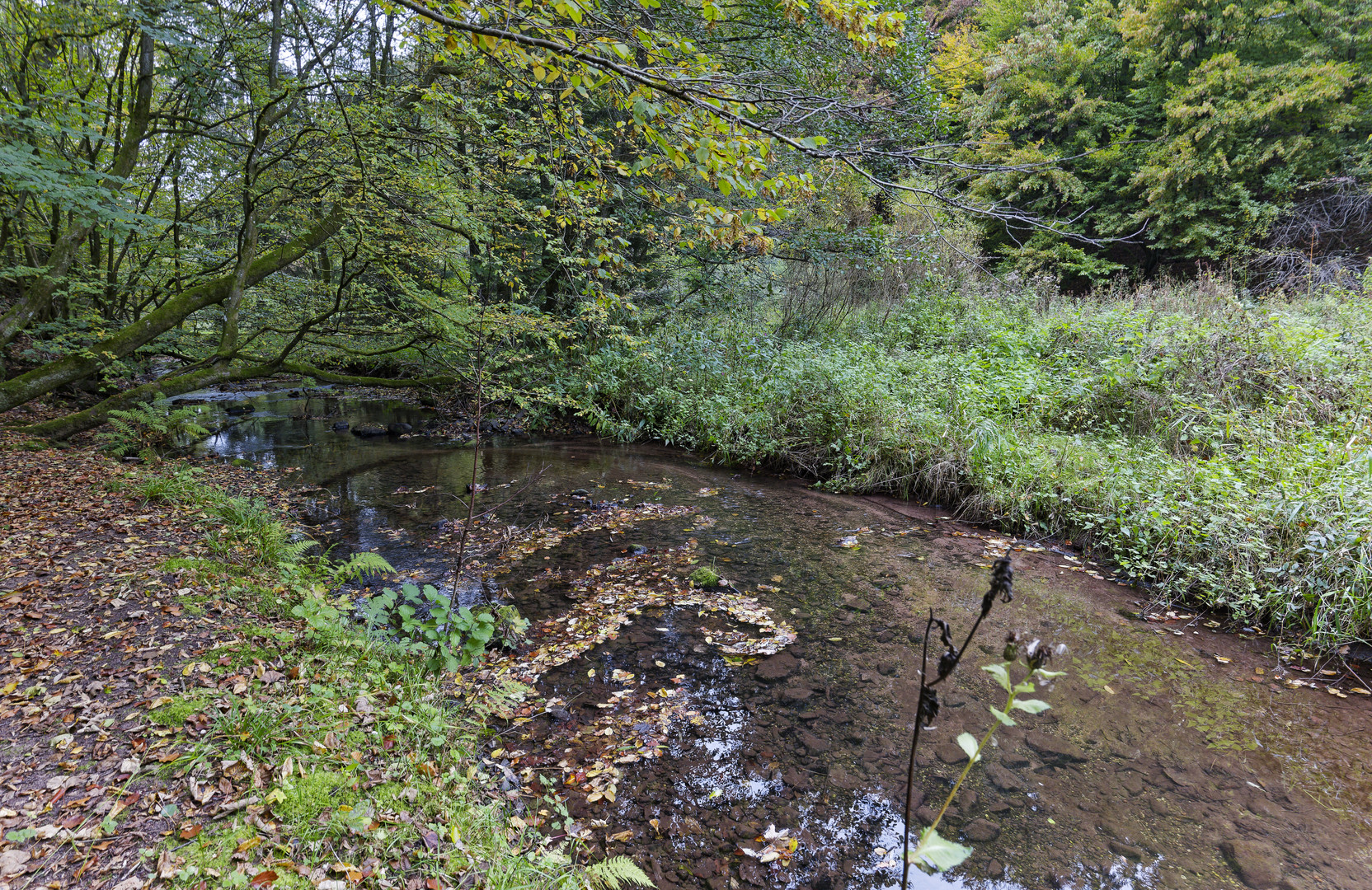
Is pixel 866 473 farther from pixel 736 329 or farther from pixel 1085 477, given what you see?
pixel 736 329

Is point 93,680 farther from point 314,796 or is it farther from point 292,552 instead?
point 292,552

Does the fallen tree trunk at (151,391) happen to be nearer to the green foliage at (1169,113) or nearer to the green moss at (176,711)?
the green moss at (176,711)

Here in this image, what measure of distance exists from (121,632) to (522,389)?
9.35m

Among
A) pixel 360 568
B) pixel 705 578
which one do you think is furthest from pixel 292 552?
pixel 705 578

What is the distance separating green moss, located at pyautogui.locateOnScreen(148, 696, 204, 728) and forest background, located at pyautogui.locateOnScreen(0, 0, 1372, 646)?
3048 millimetres

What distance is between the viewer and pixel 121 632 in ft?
12.1

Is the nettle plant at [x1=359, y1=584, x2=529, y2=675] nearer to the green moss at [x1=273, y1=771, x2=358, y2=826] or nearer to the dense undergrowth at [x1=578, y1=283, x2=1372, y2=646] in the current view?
the green moss at [x1=273, y1=771, x2=358, y2=826]

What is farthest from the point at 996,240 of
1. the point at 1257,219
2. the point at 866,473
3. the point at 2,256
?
the point at 2,256

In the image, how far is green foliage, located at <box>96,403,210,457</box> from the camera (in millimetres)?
8695

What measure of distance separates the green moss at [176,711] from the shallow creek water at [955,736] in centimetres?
170

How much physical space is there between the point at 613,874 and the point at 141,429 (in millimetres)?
11081

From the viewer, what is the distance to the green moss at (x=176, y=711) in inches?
113

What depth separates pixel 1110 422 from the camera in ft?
26.7

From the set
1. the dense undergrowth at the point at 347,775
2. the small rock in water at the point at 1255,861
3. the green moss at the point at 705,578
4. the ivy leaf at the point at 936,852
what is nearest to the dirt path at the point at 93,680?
the dense undergrowth at the point at 347,775
